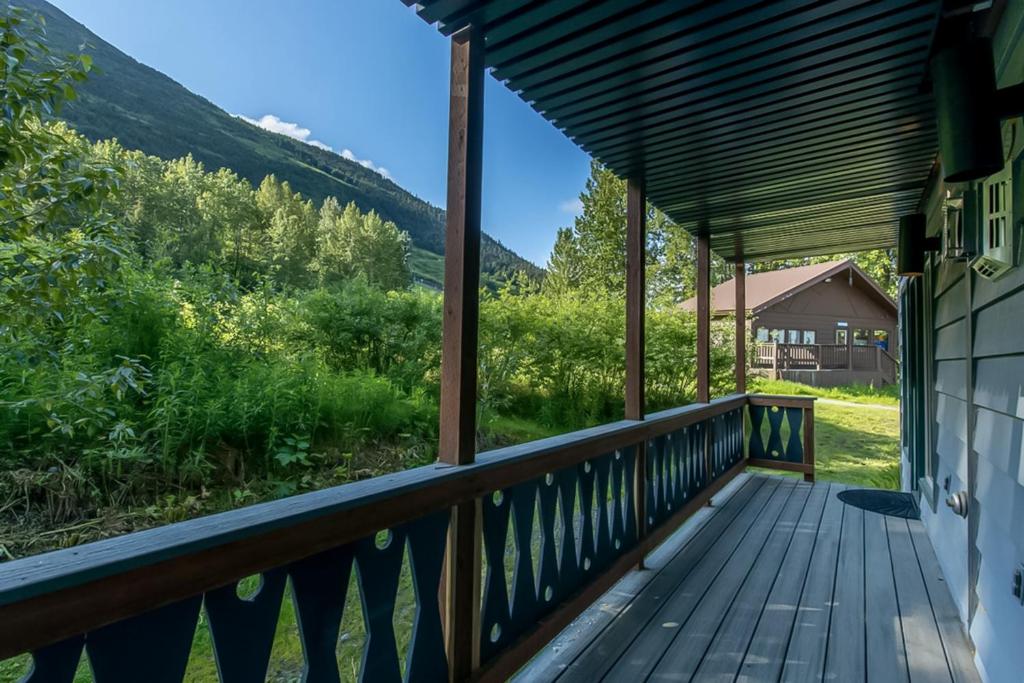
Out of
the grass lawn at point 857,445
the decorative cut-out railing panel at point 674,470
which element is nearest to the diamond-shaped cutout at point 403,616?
the decorative cut-out railing panel at point 674,470

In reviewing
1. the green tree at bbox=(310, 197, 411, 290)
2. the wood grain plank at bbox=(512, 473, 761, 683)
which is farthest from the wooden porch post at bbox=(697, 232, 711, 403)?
the green tree at bbox=(310, 197, 411, 290)

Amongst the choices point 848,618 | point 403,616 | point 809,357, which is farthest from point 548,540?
point 809,357

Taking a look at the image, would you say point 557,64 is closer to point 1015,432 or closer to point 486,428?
point 1015,432

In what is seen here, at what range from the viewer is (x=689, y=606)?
8.18 ft

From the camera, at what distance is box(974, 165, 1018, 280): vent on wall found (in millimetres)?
1542

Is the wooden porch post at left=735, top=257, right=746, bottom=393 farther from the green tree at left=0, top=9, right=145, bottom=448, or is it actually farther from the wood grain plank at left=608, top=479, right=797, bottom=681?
the green tree at left=0, top=9, right=145, bottom=448

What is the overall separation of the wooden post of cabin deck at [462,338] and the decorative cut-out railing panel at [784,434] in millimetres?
4488

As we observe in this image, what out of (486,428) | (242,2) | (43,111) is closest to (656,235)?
(242,2)

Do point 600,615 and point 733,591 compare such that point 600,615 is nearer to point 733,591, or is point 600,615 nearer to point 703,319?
point 733,591

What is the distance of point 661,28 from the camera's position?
1887 millimetres

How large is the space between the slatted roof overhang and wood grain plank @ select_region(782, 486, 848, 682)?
231 cm

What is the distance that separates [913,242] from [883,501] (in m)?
2.62

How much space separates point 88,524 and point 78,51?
8.27 feet

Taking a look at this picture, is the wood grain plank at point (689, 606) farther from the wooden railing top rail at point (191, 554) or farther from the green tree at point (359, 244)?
the green tree at point (359, 244)
